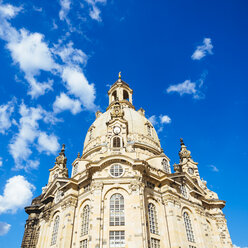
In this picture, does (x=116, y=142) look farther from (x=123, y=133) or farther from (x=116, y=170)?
(x=116, y=170)

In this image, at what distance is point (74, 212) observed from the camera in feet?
102

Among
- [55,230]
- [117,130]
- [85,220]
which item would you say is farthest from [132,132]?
[55,230]

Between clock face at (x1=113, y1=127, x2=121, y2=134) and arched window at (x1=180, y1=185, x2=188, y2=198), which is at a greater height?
clock face at (x1=113, y1=127, x2=121, y2=134)

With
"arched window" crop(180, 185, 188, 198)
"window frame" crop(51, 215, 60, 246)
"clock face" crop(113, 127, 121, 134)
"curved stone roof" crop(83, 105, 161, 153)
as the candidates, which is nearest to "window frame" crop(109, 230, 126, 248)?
"window frame" crop(51, 215, 60, 246)

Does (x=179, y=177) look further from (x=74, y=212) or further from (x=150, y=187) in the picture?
(x=74, y=212)

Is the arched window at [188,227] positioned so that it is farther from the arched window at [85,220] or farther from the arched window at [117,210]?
the arched window at [85,220]

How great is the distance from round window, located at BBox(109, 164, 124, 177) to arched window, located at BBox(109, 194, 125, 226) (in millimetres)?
2752

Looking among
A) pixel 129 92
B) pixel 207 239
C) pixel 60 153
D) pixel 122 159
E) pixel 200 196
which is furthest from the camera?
pixel 129 92

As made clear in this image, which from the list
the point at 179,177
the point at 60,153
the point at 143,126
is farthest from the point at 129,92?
the point at 179,177

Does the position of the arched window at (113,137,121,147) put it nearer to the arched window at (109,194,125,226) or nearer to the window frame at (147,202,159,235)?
the arched window at (109,194,125,226)

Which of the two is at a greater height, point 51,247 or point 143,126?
point 143,126

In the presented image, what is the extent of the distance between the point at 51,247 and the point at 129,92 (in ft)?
145

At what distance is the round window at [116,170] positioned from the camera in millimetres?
30016

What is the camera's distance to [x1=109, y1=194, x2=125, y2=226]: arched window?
2648 cm
